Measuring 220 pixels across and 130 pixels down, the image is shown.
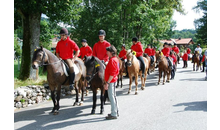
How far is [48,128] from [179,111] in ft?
14.3

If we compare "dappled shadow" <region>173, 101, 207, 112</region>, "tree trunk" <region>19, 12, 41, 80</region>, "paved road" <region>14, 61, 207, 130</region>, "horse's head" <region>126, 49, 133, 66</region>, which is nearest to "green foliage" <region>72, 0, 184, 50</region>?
"horse's head" <region>126, 49, 133, 66</region>

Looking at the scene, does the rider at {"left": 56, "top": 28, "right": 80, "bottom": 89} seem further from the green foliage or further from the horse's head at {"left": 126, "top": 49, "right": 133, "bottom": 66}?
the green foliage

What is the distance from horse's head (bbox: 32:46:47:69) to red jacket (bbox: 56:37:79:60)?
2.87 feet

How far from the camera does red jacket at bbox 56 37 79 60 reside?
6.68 m

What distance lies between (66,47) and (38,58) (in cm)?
122

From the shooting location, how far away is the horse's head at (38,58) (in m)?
5.74

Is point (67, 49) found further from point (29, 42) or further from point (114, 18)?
point (114, 18)

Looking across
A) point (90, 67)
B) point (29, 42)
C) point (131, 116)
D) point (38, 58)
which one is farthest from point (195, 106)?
point (29, 42)

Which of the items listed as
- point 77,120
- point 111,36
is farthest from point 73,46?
point 111,36

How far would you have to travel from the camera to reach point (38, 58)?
5809mm
